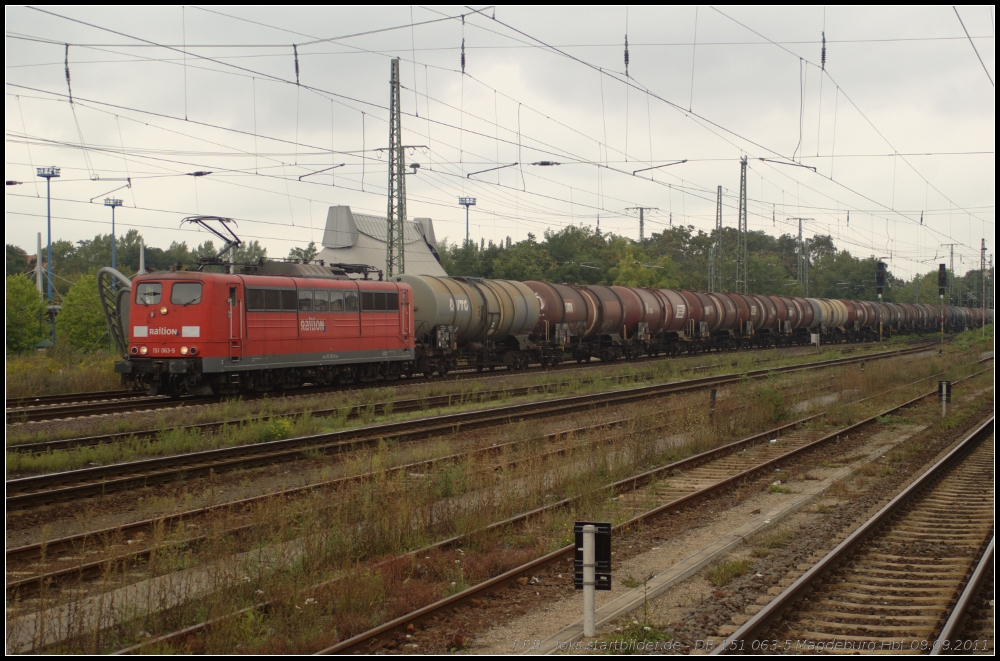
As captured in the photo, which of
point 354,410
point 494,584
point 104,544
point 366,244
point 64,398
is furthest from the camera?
point 366,244

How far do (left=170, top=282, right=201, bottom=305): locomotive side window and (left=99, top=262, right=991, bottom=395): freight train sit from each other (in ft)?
0.11

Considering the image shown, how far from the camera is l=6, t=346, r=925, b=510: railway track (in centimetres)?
1089

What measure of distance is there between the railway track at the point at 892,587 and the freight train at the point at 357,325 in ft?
50.0

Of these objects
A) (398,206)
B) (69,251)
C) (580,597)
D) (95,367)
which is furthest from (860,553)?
(69,251)

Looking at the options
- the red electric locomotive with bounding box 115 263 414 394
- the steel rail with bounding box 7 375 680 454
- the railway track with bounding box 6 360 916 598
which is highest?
the red electric locomotive with bounding box 115 263 414 394

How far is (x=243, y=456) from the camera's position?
538 inches

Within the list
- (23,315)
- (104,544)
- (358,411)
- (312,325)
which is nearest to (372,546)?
(104,544)

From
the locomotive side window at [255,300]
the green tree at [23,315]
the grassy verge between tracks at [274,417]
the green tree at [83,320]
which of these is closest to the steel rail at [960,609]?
the grassy verge between tracks at [274,417]

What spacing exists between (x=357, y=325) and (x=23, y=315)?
24.9 m

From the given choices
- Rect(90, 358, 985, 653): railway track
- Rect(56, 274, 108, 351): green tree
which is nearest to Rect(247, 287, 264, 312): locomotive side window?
Rect(90, 358, 985, 653): railway track

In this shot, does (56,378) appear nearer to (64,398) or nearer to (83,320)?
(64,398)

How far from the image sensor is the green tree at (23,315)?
37.8m

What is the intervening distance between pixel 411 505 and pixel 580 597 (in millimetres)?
2709

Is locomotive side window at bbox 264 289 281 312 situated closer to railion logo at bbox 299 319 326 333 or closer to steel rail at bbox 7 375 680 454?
railion logo at bbox 299 319 326 333
